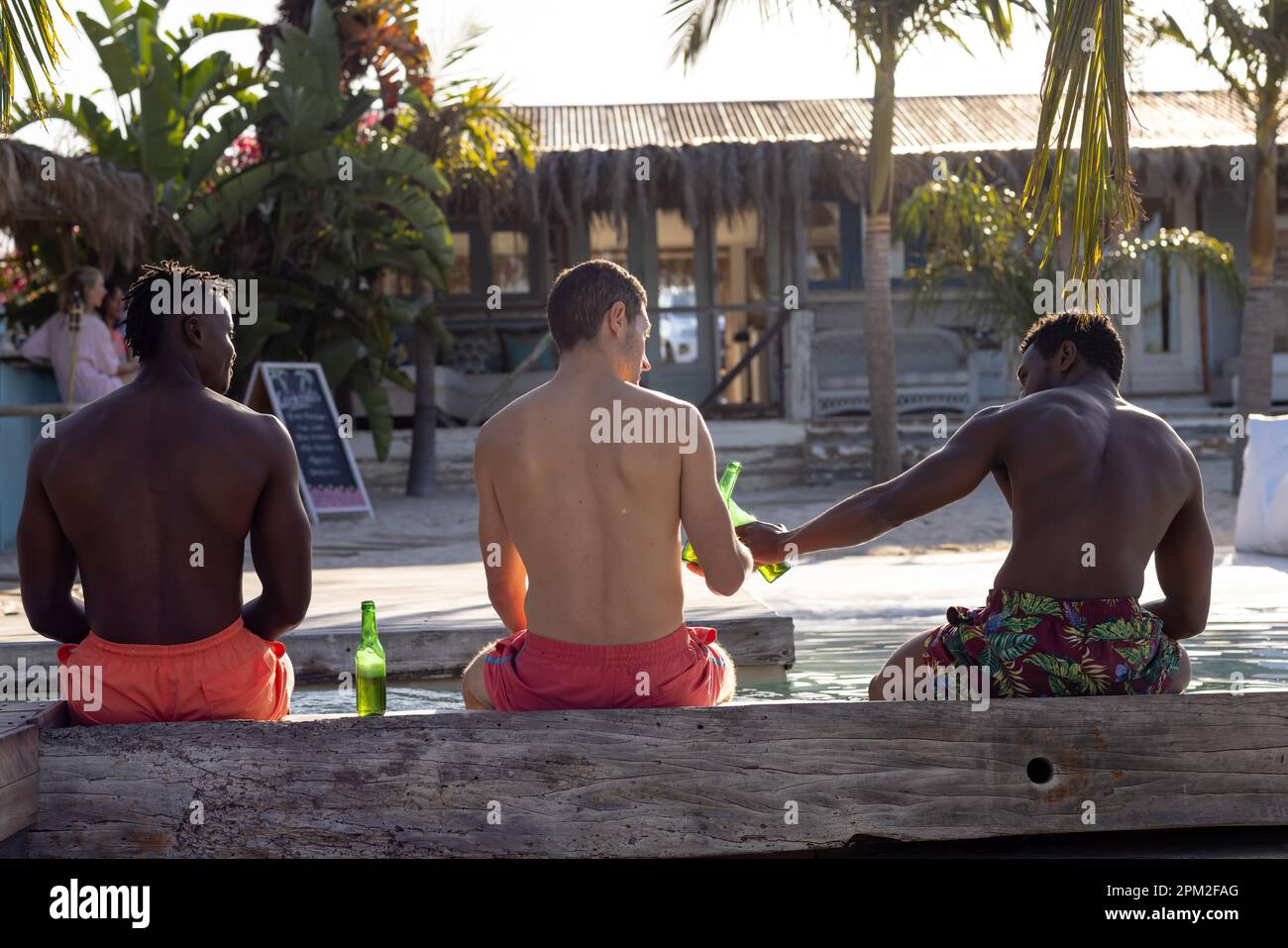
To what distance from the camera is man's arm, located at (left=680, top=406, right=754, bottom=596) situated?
3.22 m

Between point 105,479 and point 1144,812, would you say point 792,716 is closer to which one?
point 1144,812

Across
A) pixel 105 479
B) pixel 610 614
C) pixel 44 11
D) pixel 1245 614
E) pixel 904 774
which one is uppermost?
pixel 44 11

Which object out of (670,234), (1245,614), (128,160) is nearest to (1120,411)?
(1245,614)

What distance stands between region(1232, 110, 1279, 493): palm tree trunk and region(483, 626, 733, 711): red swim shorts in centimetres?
1035

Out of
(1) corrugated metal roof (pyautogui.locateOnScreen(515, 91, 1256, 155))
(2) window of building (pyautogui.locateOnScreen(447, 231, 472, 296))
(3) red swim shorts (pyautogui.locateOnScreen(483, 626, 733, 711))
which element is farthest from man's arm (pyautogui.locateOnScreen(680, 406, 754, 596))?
(2) window of building (pyautogui.locateOnScreen(447, 231, 472, 296))

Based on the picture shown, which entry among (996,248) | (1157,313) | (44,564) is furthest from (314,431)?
(1157,313)

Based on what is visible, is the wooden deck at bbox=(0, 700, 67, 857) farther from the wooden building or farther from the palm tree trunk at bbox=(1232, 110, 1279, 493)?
the wooden building

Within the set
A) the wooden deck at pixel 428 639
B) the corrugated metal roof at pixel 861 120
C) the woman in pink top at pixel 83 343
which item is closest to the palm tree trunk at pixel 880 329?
the corrugated metal roof at pixel 861 120

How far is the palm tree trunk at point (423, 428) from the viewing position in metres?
14.0

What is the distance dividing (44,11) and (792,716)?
3.33m

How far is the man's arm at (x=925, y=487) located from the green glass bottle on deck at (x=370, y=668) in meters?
1.13

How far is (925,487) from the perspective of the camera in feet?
11.3

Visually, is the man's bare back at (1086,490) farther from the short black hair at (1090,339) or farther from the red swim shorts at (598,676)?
the red swim shorts at (598,676)

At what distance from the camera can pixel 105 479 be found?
10.4 feet
